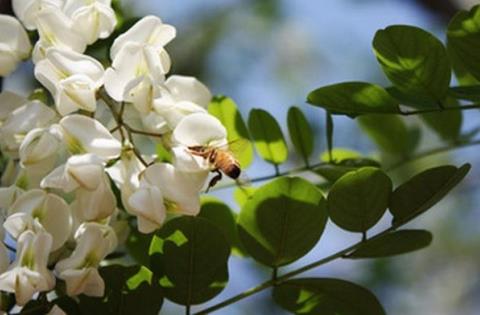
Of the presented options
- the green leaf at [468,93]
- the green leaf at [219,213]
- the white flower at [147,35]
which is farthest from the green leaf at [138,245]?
the green leaf at [468,93]

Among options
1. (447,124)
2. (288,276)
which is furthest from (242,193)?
(447,124)

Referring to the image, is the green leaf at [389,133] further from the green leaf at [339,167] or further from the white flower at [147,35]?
the white flower at [147,35]

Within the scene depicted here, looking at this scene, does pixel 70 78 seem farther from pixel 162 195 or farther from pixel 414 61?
pixel 414 61

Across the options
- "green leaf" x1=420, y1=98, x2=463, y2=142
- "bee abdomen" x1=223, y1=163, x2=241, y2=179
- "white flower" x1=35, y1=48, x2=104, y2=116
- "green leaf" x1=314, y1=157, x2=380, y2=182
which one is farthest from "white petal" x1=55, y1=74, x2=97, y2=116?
"green leaf" x1=420, y1=98, x2=463, y2=142

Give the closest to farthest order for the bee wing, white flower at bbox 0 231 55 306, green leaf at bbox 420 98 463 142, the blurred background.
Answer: white flower at bbox 0 231 55 306
the bee wing
green leaf at bbox 420 98 463 142
the blurred background

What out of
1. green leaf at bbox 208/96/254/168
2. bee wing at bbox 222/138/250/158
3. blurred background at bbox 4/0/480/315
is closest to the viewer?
bee wing at bbox 222/138/250/158

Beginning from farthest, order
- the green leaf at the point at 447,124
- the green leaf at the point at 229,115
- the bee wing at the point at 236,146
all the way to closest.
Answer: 1. the green leaf at the point at 447,124
2. the green leaf at the point at 229,115
3. the bee wing at the point at 236,146

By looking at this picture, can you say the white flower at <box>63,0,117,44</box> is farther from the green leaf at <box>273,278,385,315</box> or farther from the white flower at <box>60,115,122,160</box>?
the green leaf at <box>273,278,385,315</box>
